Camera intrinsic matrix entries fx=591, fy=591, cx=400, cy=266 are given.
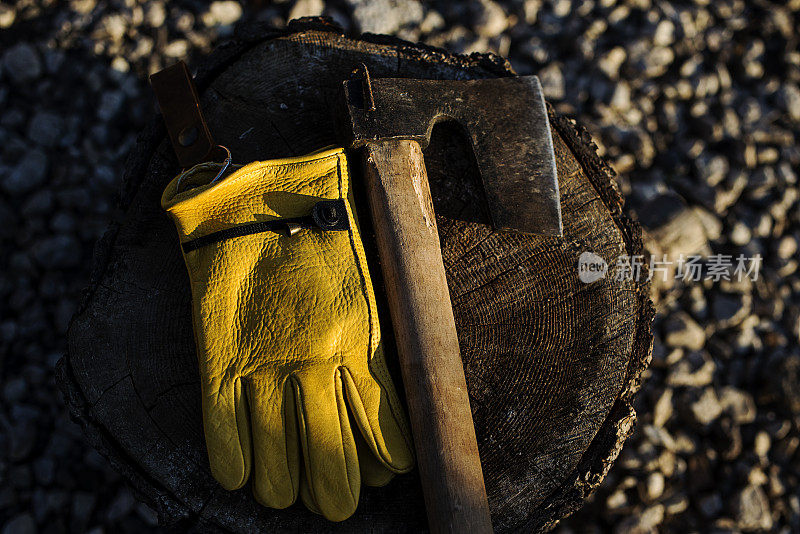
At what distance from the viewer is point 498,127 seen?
1.91 metres

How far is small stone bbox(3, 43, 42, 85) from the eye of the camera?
2.80m

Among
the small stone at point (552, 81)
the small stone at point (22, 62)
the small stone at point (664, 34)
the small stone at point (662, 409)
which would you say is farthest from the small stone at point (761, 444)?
the small stone at point (22, 62)

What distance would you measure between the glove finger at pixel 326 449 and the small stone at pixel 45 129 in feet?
6.47

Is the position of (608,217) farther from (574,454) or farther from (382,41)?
(382,41)

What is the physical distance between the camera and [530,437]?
186cm

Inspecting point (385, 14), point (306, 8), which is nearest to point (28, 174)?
point (306, 8)

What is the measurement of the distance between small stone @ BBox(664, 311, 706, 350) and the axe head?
1.28 m

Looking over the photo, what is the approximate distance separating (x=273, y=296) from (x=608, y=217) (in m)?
1.14

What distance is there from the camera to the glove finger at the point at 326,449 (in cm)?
167

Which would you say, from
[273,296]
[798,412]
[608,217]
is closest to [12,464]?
[273,296]

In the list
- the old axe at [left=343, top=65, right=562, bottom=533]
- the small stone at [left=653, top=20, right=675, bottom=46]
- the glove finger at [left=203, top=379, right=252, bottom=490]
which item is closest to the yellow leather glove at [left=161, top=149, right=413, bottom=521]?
the glove finger at [left=203, top=379, right=252, bottom=490]

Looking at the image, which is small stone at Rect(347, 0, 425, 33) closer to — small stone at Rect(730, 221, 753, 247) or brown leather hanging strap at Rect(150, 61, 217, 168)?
brown leather hanging strap at Rect(150, 61, 217, 168)

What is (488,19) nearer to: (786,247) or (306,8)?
(306,8)

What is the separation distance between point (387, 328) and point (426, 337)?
0.74 feet
